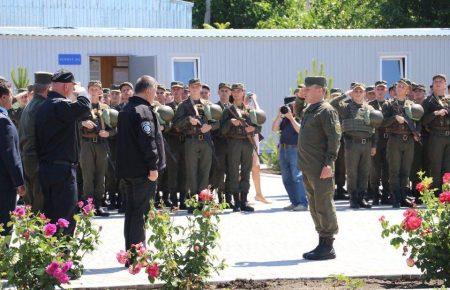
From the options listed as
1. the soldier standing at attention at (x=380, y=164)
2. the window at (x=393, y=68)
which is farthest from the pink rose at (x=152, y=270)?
the window at (x=393, y=68)

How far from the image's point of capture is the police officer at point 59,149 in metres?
9.84

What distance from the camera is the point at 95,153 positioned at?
50.4 ft

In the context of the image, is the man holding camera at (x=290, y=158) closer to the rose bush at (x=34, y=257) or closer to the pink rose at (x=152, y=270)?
the pink rose at (x=152, y=270)

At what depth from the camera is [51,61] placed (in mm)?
23859

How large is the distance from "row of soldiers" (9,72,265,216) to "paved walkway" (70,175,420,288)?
645 millimetres

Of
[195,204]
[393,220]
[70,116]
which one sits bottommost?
[393,220]

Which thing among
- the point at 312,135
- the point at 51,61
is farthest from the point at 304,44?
the point at 312,135

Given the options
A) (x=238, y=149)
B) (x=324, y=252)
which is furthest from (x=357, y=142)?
(x=324, y=252)

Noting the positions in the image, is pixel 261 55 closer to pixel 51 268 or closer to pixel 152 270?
pixel 152 270

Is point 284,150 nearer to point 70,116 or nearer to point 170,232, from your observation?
point 70,116

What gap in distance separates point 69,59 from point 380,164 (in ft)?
32.5

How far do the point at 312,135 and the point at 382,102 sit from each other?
5.94m

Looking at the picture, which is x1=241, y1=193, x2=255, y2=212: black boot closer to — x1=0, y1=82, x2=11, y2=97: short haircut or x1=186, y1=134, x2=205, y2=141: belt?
x1=186, y1=134, x2=205, y2=141: belt

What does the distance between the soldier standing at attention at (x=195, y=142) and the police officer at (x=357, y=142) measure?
86.5 inches
